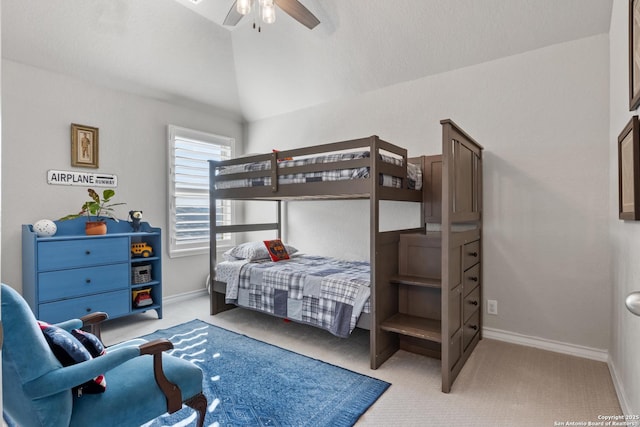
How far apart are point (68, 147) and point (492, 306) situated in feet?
13.9

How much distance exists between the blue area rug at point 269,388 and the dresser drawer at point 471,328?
79 centimetres

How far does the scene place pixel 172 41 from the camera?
3619 mm

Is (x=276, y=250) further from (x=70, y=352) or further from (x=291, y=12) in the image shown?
(x=70, y=352)

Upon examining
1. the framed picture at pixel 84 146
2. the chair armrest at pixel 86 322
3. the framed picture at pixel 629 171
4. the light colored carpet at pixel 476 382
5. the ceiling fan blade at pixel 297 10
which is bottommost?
the light colored carpet at pixel 476 382

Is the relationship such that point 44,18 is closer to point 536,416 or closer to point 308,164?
point 308,164

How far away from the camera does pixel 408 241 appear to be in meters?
2.94

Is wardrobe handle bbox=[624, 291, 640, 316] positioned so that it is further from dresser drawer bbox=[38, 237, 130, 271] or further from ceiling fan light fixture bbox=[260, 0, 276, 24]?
dresser drawer bbox=[38, 237, 130, 271]

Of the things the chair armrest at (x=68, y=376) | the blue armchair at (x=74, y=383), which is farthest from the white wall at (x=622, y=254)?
the chair armrest at (x=68, y=376)

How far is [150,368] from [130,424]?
0.78 ft

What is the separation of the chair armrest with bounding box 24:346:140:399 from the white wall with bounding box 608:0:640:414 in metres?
2.39

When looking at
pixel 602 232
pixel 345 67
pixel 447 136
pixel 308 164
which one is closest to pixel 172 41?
pixel 345 67

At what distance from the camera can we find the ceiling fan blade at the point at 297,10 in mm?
2502

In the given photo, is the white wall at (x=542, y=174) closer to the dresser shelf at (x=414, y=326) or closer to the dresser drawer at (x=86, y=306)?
the dresser shelf at (x=414, y=326)

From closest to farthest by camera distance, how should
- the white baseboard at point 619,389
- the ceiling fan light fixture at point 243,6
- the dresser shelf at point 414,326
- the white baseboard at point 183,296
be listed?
the white baseboard at point 619,389
the ceiling fan light fixture at point 243,6
the dresser shelf at point 414,326
the white baseboard at point 183,296
